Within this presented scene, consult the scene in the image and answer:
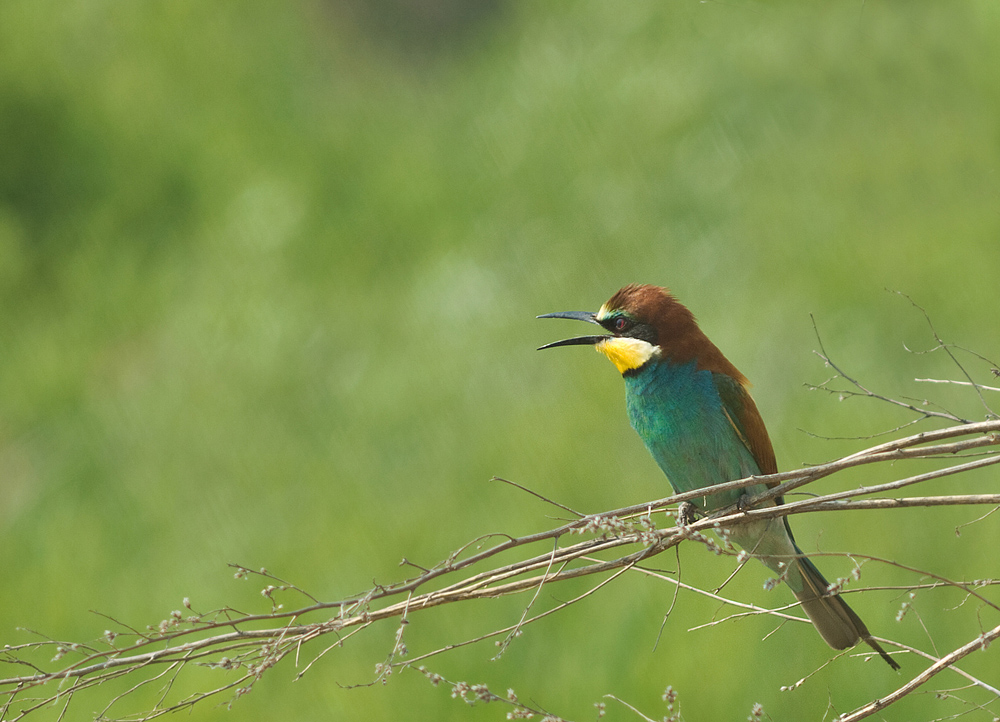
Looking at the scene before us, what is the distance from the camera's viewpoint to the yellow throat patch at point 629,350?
1.81 m

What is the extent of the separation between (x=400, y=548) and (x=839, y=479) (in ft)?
4.05

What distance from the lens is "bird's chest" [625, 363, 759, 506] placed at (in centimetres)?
180

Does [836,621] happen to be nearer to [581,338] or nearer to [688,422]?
[688,422]

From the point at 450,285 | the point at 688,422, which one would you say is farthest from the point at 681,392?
the point at 450,285

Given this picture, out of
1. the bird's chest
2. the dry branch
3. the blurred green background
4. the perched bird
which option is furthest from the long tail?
the dry branch

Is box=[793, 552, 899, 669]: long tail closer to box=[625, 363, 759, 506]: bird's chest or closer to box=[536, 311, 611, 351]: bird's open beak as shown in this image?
box=[625, 363, 759, 506]: bird's chest

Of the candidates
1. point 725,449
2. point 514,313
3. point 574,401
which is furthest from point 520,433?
point 725,449

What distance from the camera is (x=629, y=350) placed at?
71.5 inches

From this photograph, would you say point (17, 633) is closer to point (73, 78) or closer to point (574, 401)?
point (574, 401)

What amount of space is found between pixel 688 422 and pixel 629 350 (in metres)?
0.18

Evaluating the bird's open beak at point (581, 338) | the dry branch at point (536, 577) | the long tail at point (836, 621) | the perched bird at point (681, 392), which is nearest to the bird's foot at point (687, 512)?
the perched bird at point (681, 392)

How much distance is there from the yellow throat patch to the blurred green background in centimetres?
68

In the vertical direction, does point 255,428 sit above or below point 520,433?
above

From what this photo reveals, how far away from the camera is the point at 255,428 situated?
320 centimetres
